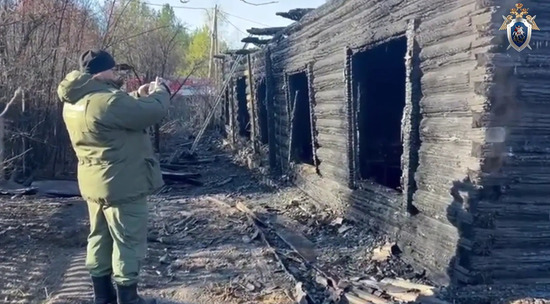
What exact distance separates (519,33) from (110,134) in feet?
11.0

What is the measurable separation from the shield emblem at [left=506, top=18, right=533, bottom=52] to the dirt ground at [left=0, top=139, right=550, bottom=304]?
2363 mm

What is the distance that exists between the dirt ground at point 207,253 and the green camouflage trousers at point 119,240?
0.53 m

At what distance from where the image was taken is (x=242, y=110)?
753 inches

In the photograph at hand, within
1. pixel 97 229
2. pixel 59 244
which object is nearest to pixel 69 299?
pixel 97 229

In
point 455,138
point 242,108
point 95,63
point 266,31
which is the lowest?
point 242,108

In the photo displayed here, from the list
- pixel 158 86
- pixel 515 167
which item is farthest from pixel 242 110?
pixel 515 167

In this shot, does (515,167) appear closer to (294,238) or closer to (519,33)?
(519,33)

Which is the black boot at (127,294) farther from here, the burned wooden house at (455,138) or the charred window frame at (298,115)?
the charred window frame at (298,115)

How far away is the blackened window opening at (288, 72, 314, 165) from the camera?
11656mm

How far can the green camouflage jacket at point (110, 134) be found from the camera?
4.46 meters

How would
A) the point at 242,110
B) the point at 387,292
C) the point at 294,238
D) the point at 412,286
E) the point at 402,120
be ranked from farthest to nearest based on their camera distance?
the point at 242,110 < the point at 294,238 < the point at 402,120 < the point at 412,286 < the point at 387,292

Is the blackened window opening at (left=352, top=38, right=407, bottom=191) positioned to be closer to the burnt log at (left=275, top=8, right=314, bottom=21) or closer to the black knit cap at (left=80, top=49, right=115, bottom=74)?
the burnt log at (left=275, top=8, right=314, bottom=21)

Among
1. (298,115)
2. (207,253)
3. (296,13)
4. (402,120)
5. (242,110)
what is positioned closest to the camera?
(402,120)

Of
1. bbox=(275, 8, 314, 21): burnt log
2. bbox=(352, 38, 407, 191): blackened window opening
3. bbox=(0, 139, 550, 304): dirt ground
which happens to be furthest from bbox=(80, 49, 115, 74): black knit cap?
bbox=(275, 8, 314, 21): burnt log
